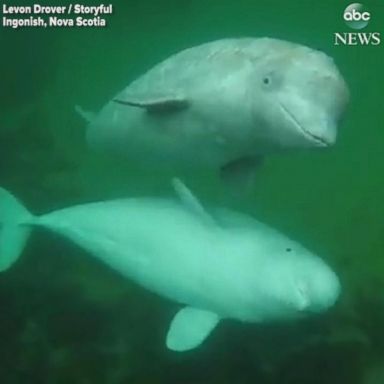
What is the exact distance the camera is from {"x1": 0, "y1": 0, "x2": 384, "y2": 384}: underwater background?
88.5 inches

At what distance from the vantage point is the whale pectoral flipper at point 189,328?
225cm

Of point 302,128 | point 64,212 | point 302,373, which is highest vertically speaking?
point 302,128

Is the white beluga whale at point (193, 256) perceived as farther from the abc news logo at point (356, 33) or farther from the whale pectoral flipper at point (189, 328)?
the abc news logo at point (356, 33)

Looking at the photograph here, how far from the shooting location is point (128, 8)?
2.26m

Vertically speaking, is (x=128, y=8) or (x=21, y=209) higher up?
(x=128, y=8)

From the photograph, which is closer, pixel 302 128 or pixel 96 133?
pixel 302 128

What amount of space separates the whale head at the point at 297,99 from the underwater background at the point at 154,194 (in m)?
0.07

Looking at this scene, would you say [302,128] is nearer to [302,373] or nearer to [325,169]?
[325,169]

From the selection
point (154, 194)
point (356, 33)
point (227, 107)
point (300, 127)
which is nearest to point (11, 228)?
point (154, 194)

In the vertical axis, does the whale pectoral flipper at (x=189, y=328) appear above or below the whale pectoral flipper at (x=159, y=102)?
below

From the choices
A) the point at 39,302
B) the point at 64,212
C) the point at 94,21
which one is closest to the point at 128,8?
the point at 94,21

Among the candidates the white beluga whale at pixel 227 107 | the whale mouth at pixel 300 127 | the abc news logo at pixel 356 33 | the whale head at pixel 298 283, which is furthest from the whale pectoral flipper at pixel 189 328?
the abc news logo at pixel 356 33

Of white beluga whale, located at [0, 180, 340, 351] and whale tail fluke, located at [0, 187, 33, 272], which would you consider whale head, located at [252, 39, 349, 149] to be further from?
whale tail fluke, located at [0, 187, 33, 272]

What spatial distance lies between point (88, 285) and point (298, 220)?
15.0 inches
